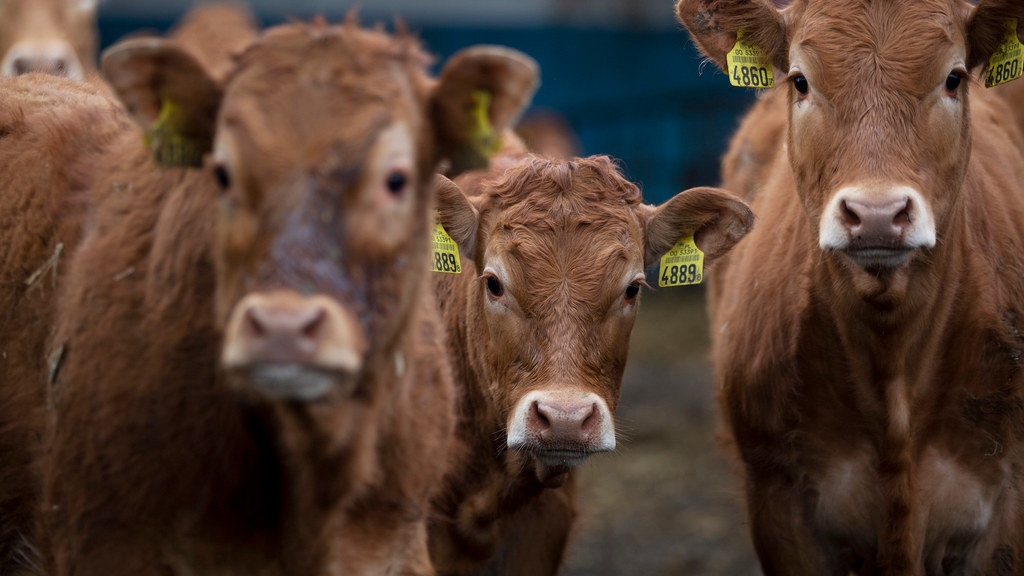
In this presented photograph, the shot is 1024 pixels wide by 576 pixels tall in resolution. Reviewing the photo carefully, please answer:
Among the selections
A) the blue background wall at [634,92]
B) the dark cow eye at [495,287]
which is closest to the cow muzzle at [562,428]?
the dark cow eye at [495,287]

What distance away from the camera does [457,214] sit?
5500 mm

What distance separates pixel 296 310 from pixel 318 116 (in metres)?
0.58

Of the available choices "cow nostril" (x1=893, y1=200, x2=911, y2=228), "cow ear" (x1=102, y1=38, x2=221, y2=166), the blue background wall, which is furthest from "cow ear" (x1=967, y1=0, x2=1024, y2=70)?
the blue background wall

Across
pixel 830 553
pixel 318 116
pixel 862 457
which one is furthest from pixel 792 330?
pixel 318 116

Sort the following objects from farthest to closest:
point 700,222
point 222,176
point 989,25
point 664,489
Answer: point 664,489 → point 700,222 → point 989,25 → point 222,176

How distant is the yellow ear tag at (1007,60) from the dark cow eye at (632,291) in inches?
67.0

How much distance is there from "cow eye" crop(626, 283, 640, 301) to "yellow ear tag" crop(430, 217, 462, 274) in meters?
0.74

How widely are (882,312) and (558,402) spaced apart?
53.8 inches

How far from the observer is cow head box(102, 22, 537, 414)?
3170mm

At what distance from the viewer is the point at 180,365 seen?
146 inches

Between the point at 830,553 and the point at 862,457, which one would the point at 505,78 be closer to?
the point at 862,457

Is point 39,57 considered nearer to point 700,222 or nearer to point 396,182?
point 700,222

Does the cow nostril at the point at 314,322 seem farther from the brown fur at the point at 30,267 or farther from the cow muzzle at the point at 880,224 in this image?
the cow muzzle at the point at 880,224

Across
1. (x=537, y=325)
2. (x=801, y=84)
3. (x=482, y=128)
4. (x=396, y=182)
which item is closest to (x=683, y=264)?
(x=537, y=325)
